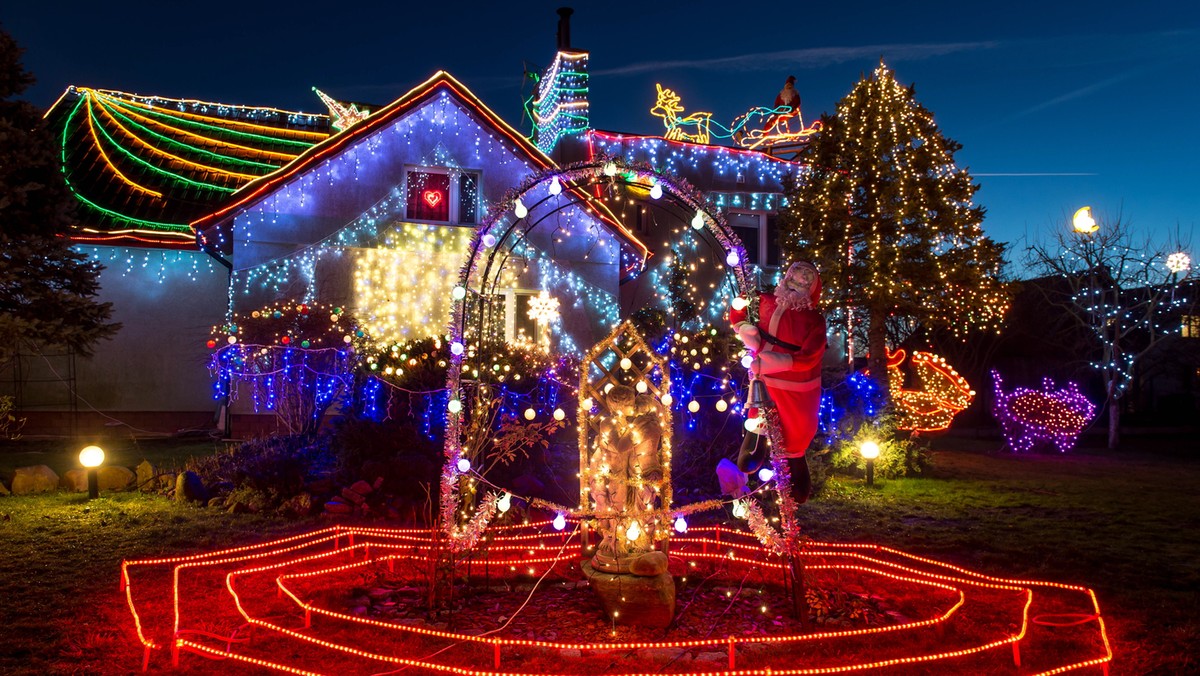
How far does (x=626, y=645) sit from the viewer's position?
5.26 m

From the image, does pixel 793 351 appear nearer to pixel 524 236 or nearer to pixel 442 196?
pixel 524 236

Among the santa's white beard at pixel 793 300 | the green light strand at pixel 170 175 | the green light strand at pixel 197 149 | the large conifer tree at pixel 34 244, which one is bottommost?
the santa's white beard at pixel 793 300

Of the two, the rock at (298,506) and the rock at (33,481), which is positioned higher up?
the rock at (33,481)

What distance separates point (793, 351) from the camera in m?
5.50

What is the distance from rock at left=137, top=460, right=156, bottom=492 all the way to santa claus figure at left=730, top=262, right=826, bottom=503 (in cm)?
906

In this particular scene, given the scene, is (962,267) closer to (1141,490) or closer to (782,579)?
(1141,490)

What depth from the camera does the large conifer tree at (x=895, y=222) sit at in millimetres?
16391

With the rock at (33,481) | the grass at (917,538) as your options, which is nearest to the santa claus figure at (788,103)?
the grass at (917,538)

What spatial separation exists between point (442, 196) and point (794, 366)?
11.9m

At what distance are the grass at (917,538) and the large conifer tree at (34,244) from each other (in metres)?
2.17

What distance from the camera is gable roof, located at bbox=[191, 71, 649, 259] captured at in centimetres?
1442

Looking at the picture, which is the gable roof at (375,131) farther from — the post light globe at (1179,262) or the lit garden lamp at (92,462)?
the post light globe at (1179,262)

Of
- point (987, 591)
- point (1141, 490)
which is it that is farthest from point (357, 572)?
point (1141, 490)

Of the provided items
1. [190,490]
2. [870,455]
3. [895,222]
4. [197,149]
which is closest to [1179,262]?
[895,222]
